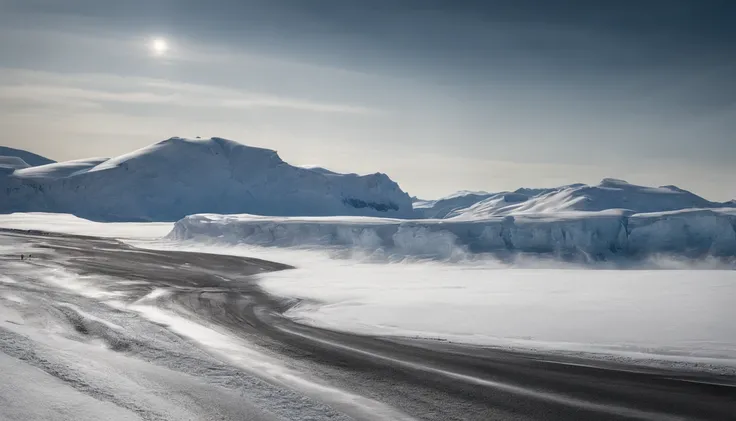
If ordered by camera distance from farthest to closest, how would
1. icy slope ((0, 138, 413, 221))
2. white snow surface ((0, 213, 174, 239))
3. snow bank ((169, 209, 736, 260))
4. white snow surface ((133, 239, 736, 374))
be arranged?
icy slope ((0, 138, 413, 221))
white snow surface ((0, 213, 174, 239))
snow bank ((169, 209, 736, 260))
white snow surface ((133, 239, 736, 374))

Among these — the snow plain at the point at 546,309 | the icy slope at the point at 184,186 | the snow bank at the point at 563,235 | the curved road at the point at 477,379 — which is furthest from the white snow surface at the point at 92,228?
the curved road at the point at 477,379

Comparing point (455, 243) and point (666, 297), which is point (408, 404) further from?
point (455, 243)

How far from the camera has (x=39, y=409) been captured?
612cm

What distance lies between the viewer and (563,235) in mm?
33125

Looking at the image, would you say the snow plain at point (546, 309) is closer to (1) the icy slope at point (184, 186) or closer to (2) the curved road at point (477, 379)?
(2) the curved road at point (477, 379)

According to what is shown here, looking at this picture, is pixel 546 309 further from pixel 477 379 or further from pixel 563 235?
pixel 563 235

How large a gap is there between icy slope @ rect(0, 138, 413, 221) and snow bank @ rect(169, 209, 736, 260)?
8879cm

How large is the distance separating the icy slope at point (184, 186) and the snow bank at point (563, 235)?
88.8 m

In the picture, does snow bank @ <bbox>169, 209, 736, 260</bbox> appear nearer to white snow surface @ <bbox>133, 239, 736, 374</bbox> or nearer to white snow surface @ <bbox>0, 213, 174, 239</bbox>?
white snow surface @ <bbox>133, 239, 736, 374</bbox>

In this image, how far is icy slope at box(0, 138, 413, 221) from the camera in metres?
113

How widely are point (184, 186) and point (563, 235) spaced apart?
105 metres

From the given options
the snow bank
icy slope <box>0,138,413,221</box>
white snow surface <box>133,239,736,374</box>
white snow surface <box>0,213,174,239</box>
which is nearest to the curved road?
white snow surface <box>133,239,736,374</box>

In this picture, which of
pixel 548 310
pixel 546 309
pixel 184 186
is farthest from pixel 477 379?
pixel 184 186

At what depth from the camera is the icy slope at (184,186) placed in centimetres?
11294
